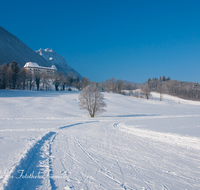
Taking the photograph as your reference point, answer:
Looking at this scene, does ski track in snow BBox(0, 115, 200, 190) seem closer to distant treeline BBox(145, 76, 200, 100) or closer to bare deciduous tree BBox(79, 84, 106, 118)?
bare deciduous tree BBox(79, 84, 106, 118)

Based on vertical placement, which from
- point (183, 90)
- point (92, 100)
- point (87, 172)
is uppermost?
point (183, 90)

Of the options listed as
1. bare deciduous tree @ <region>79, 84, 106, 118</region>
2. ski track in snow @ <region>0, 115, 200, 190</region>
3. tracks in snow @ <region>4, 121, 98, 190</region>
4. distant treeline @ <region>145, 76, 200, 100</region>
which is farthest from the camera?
distant treeline @ <region>145, 76, 200, 100</region>

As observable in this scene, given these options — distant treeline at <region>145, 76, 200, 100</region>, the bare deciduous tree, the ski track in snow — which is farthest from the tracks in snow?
distant treeline at <region>145, 76, 200, 100</region>

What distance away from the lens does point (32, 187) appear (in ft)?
12.0

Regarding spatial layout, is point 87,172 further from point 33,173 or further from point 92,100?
point 92,100

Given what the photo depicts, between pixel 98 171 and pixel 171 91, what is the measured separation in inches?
5190

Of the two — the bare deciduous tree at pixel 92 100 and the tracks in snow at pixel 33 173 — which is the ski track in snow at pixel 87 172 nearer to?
the tracks in snow at pixel 33 173

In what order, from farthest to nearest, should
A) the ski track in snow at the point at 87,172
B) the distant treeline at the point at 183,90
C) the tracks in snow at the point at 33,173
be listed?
the distant treeline at the point at 183,90, the ski track in snow at the point at 87,172, the tracks in snow at the point at 33,173

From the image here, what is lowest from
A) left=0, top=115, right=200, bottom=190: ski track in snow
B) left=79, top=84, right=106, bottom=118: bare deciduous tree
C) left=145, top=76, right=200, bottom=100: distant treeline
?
left=0, top=115, right=200, bottom=190: ski track in snow

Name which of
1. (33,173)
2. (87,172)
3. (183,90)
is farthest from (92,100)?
(183,90)

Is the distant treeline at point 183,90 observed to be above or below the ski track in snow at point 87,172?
above

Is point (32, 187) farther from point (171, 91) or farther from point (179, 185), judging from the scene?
point (171, 91)

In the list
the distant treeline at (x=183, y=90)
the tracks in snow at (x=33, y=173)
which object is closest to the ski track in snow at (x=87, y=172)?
Answer: the tracks in snow at (x=33, y=173)

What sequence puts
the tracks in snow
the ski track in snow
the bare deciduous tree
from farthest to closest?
the bare deciduous tree, the ski track in snow, the tracks in snow
